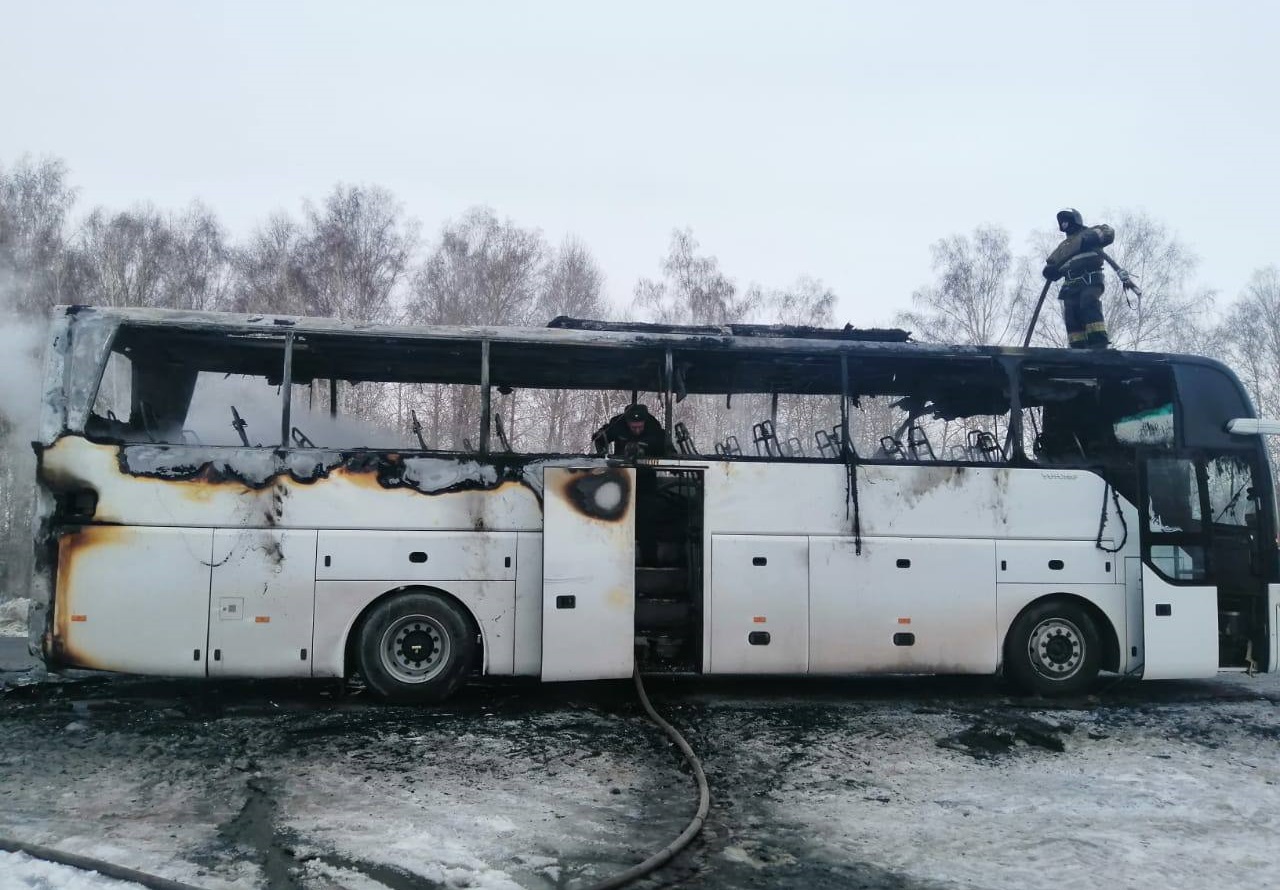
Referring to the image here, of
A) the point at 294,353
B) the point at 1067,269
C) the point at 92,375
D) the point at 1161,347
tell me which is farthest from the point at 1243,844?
the point at 1161,347

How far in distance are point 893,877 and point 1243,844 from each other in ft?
7.54

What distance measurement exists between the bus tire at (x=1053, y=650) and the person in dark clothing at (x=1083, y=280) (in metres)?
2.91

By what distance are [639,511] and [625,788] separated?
127 inches

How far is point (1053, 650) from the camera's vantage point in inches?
339

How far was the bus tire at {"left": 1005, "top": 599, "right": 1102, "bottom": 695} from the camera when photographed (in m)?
8.52

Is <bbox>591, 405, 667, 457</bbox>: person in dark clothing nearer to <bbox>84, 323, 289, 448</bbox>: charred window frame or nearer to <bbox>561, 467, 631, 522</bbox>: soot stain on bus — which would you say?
<bbox>561, 467, 631, 522</bbox>: soot stain on bus

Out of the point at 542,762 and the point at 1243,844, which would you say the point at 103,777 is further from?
the point at 1243,844

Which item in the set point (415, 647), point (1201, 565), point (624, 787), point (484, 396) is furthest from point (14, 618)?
point (1201, 565)

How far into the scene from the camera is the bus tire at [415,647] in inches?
306

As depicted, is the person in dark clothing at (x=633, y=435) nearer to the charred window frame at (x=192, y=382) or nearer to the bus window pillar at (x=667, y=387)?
the bus window pillar at (x=667, y=387)

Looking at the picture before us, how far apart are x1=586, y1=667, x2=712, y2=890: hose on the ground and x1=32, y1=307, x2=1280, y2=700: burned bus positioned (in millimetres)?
1246

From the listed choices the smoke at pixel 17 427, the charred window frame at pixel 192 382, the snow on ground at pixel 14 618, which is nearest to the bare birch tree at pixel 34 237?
the smoke at pixel 17 427

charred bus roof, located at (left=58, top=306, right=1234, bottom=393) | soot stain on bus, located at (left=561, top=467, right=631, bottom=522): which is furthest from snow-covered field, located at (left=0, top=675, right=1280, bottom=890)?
charred bus roof, located at (left=58, top=306, right=1234, bottom=393)

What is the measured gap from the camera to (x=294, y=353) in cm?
811
